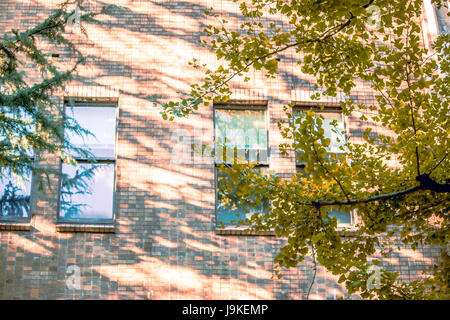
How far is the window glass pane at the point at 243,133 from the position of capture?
10930mm

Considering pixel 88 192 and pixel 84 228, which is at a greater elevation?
pixel 88 192

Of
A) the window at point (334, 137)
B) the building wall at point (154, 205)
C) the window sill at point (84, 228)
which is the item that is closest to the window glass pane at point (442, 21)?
the building wall at point (154, 205)

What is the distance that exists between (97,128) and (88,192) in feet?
3.94

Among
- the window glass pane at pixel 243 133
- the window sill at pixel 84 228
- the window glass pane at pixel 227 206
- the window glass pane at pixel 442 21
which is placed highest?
the window glass pane at pixel 442 21

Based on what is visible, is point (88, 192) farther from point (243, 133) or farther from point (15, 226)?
point (243, 133)

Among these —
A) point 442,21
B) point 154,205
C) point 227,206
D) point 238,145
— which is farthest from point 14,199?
point 442,21

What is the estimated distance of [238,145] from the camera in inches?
432

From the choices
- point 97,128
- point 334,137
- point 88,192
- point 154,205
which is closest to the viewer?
point 154,205

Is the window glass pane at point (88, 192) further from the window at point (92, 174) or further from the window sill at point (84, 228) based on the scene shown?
the window sill at point (84, 228)

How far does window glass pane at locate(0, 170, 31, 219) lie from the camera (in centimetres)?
1018

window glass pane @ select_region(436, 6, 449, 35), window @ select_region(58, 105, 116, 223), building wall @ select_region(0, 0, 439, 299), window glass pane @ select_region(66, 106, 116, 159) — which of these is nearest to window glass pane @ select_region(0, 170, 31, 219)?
building wall @ select_region(0, 0, 439, 299)

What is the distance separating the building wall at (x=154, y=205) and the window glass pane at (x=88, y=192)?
24 cm

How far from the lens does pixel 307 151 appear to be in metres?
6.74

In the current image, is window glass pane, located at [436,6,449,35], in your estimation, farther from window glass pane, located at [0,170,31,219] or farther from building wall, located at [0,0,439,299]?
window glass pane, located at [0,170,31,219]
